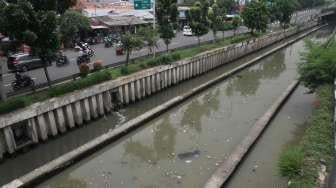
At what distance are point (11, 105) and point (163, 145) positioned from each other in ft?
25.6

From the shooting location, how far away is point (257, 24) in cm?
5094

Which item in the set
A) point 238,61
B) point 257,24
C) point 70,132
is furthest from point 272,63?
point 70,132

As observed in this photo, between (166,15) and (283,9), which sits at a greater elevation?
(283,9)

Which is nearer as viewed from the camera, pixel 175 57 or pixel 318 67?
pixel 318 67

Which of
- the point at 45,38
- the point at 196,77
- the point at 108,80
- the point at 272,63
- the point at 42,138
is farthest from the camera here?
the point at 272,63

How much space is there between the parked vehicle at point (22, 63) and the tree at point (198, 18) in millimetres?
16411

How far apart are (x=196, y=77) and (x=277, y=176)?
63.7 ft

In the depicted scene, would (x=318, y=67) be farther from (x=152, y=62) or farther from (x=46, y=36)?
(x=46, y=36)

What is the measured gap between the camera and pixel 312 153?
43.7 feet

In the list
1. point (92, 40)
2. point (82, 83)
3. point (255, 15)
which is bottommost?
point (82, 83)

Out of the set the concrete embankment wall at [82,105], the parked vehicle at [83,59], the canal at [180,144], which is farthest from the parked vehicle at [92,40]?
the canal at [180,144]

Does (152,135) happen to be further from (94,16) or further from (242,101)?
(94,16)

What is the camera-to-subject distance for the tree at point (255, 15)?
50062mm

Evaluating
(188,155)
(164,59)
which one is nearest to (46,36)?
(188,155)
